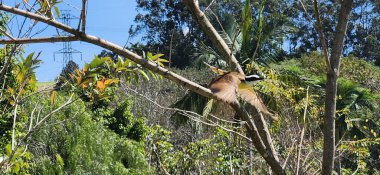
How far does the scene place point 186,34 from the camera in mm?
17625

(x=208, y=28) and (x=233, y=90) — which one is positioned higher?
(x=208, y=28)

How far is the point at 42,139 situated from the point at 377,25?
18.9m

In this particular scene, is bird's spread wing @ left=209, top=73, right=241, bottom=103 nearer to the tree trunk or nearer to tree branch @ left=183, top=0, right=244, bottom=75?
tree branch @ left=183, top=0, right=244, bottom=75

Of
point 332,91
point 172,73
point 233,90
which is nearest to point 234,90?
point 233,90

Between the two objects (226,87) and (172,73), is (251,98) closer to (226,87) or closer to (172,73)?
(226,87)

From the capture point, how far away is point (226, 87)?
138cm

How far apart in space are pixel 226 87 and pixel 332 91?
35 cm

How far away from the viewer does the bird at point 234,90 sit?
1.36 m

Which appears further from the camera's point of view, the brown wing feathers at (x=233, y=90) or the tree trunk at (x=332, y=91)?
the tree trunk at (x=332, y=91)

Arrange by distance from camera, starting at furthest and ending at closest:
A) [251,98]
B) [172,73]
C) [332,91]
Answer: [332,91], [251,98], [172,73]

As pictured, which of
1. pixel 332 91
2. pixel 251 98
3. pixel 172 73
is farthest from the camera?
pixel 332 91

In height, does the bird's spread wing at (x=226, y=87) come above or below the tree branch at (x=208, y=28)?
below

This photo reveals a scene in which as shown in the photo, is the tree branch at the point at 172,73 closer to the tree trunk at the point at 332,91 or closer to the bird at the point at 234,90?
the bird at the point at 234,90

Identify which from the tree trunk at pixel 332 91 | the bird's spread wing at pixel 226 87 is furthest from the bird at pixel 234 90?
the tree trunk at pixel 332 91
